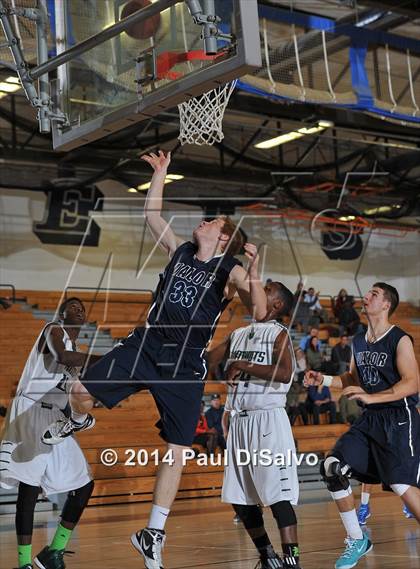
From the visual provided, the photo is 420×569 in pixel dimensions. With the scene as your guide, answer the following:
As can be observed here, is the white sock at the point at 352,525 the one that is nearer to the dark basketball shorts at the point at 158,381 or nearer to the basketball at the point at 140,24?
the dark basketball shorts at the point at 158,381

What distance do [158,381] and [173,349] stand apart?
0.21 metres

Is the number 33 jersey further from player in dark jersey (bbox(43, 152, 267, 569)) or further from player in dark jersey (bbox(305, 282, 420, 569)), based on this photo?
player in dark jersey (bbox(305, 282, 420, 569))

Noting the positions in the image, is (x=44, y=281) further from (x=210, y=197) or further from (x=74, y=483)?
(x=74, y=483)

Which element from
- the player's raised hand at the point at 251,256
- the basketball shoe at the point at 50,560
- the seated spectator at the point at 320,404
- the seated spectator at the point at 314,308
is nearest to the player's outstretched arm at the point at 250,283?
the player's raised hand at the point at 251,256

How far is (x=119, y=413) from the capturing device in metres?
14.8

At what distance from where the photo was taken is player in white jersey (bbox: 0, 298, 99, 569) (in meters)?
5.94

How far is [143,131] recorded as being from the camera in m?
18.0

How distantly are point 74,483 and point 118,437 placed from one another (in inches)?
311

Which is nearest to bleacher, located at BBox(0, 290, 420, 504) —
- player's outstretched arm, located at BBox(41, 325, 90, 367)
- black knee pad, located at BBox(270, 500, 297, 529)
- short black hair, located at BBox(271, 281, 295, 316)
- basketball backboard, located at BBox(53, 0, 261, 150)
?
player's outstretched arm, located at BBox(41, 325, 90, 367)

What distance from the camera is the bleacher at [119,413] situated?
12812 mm

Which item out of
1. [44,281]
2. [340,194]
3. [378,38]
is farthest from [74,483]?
[340,194]

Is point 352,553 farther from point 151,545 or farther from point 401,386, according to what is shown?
point 151,545

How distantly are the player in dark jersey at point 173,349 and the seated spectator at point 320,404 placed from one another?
10.3 meters

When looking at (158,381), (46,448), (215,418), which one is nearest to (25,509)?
(46,448)
